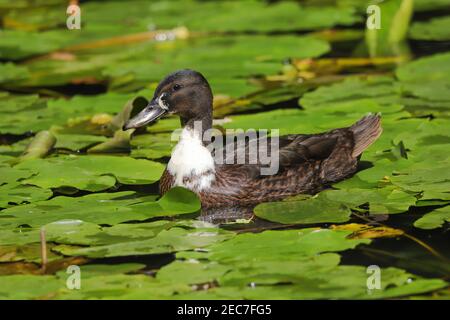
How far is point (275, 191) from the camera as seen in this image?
988 centimetres

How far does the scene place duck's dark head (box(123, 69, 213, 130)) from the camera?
9.96 metres

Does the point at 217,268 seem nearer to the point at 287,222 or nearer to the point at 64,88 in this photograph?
the point at 287,222

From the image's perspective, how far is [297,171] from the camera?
10.1m

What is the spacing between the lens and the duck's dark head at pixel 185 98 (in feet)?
32.7

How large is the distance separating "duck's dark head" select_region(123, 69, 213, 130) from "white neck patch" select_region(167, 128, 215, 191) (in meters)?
0.24

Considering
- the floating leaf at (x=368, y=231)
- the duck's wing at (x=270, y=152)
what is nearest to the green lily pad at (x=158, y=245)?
the floating leaf at (x=368, y=231)

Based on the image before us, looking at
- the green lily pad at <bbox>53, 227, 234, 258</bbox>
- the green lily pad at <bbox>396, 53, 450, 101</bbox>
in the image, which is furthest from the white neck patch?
the green lily pad at <bbox>396, 53, 450, 101</bbox>

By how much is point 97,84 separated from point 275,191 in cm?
458

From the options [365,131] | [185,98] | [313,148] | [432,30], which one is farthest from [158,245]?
[432,30]

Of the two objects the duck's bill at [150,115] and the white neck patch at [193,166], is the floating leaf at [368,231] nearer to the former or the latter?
the white neck patch at [193,166]

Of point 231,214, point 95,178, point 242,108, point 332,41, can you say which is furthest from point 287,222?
point 332,41

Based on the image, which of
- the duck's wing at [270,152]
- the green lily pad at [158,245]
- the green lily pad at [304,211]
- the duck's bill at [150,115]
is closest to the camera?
the green lily pad at [158,245]

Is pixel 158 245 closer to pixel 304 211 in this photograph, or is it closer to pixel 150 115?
pixel 304 211

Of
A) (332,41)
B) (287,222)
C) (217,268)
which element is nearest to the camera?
(217,268)
